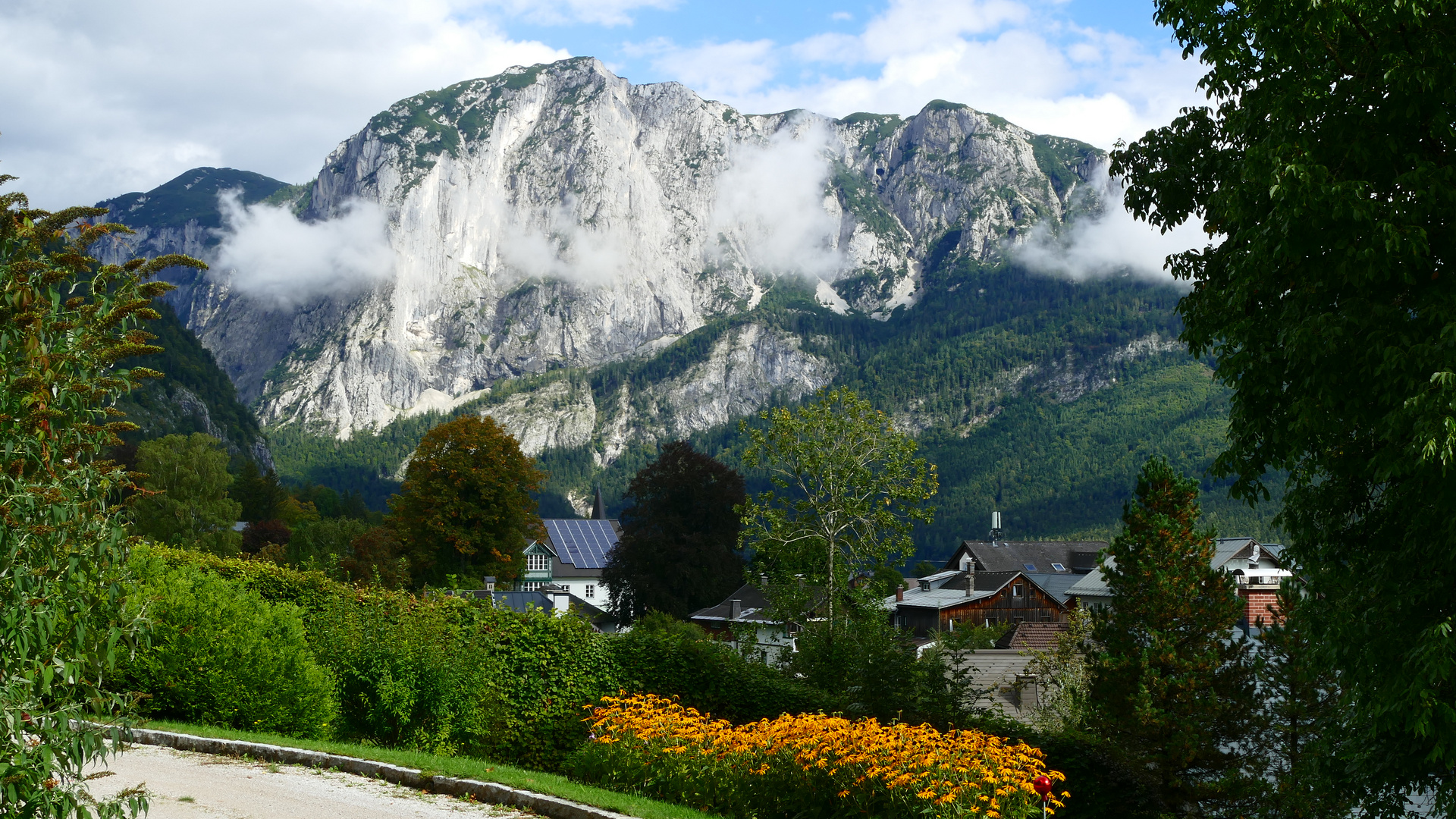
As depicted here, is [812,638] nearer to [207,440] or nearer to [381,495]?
[207,440]

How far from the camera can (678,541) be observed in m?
54.2

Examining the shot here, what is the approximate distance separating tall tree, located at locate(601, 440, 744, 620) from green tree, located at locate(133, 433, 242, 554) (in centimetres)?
2102

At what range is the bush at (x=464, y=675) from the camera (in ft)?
49.8

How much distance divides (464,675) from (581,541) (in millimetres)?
96973

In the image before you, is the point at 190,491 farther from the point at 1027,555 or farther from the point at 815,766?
the point at 1027,555

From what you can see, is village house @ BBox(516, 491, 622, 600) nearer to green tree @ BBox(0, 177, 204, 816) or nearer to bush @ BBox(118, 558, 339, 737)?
bush @ BBox(118, 558, 339, 737)

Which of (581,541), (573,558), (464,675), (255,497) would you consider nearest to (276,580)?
(464,675)

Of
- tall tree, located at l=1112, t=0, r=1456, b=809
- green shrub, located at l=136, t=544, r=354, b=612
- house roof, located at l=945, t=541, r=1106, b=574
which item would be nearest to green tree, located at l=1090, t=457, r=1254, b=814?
tall tree, located at l=1112, t=0, r=1456, b=809

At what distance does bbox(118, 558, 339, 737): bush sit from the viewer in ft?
47.8

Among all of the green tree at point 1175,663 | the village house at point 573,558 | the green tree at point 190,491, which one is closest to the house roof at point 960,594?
the village house at point 573,558

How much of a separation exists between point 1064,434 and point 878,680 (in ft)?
628

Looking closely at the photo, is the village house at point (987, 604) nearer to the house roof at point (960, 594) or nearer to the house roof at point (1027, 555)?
the house roof at point (960, 594)

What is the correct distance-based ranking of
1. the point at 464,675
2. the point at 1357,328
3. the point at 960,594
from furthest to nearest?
the point at 960,594, the point at 464,675, the point at 1357,328

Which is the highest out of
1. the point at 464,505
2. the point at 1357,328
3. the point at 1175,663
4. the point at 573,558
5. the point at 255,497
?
the point at 1357,328
